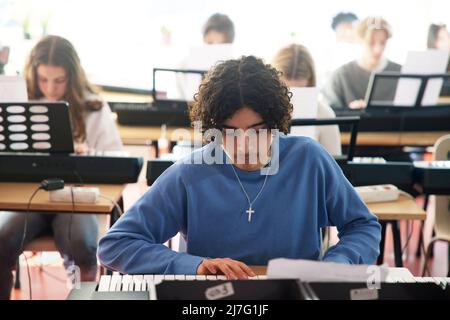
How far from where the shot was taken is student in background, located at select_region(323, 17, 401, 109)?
14.1 feet

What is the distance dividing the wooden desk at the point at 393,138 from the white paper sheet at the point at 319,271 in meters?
2.67

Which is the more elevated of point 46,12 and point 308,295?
point 46,12

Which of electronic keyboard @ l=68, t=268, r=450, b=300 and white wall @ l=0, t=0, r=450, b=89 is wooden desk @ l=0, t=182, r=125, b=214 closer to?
electronic keyboard @ l=68, t=268, r=450, b=300

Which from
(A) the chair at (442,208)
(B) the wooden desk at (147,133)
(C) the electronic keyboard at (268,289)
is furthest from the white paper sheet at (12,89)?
(A) the chair at (442,208)

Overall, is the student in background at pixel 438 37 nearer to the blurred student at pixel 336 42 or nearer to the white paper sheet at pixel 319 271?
the blurred student at pixel 336 42

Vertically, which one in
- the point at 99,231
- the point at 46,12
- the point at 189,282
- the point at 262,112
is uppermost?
the point at 46,12

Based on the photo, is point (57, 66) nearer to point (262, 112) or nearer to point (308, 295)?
point (262, 112)

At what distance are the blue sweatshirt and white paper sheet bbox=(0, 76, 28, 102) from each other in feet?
3.32

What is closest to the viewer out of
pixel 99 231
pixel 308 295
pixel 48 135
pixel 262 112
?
pixel 308 295

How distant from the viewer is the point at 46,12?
195 inches

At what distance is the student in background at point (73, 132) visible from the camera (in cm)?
236

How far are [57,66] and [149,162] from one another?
0.75 metres

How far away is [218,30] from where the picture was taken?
4.32m
